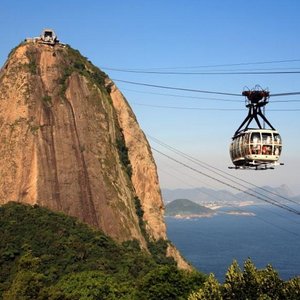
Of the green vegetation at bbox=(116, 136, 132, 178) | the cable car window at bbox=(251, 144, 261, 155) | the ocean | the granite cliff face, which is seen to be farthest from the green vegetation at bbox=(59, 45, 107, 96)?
the cable car window at bbox=(251, 144, 261, 155)

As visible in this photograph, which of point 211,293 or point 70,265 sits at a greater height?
point 70,265

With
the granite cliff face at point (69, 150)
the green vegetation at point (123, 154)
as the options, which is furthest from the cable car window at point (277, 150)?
the green vegetation at point (123, 154)

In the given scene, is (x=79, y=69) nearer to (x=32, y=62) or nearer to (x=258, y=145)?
(x=32, y=62)

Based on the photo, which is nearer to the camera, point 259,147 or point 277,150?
point 259,147

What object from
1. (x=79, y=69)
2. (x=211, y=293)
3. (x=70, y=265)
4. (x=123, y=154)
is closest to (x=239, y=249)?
(x=123, y=154)

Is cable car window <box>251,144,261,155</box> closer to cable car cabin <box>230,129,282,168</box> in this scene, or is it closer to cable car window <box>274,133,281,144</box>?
cable car cabin <box>230,129,282,168</box>

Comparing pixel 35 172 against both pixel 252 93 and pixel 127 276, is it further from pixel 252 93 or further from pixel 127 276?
pixel 252 93

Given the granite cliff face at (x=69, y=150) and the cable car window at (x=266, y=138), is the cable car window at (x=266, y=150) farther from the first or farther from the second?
the granite cliff face at (x=69, y=150)
